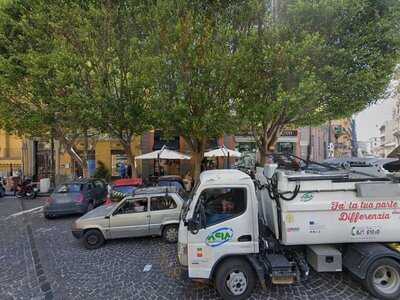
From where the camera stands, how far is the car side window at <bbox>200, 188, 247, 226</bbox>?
5052 mm

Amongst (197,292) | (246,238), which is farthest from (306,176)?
(197,292)

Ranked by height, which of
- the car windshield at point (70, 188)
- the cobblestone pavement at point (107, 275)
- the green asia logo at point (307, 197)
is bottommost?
the cobblestone pavement at point (107, 275)

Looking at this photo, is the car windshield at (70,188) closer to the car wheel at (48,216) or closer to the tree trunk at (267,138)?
the car wheel at (48,216)

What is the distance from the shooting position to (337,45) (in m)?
9.42

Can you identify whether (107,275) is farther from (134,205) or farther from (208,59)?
(208,59)

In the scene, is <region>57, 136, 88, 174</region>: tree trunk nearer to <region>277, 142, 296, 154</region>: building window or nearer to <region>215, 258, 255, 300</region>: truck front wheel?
Answer: <region>215, 258, 255, 300</region>: truck front wheel

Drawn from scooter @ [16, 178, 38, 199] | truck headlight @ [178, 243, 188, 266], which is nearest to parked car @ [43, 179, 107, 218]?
scooter @ [16, 178, 38, 199]

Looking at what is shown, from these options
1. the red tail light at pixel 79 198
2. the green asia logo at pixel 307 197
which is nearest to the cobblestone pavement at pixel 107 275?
the green asia logo at pixel 307 197

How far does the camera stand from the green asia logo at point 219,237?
195 inches

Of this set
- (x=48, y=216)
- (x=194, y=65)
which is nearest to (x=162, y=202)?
(x=194, y=65)

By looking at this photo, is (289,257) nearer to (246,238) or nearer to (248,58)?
(246,238)

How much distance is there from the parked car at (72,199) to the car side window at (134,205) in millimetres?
4082

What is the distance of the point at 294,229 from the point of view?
5000 millimetres

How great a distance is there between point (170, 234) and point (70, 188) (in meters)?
5.98
